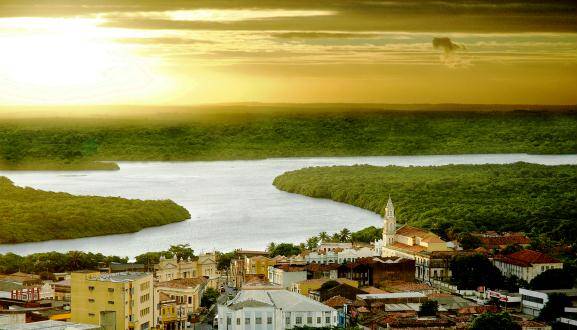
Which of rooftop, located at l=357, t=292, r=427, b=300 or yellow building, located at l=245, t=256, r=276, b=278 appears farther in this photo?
yellow building, located at l=245, t=256, r=276, b=278

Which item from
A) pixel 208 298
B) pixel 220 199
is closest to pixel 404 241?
pixel 208 298

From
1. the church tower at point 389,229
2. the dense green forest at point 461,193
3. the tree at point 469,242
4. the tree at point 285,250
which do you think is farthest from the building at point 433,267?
the dense green forest at point 461,193

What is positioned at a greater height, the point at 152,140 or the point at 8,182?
the point at 152,140

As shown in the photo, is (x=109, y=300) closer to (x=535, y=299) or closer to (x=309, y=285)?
(x=309, y=285)

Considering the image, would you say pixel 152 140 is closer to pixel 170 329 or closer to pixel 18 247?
pixel 18 247

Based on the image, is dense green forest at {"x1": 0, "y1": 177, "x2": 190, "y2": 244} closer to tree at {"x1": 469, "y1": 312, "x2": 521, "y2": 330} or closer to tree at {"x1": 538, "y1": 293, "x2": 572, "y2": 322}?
tree at {"x1": 538, "y1": 293, "x2": 572, "y2": 322}

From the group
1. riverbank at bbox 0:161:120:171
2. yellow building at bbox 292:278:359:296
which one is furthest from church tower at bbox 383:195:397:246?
riverbank at bbox 0:161:120:171

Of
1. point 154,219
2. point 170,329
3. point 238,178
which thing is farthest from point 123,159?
point 170,329
